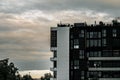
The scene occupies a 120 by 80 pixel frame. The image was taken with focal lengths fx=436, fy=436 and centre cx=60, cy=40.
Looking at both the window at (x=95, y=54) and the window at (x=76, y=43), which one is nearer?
the window at (x=95, y=54)

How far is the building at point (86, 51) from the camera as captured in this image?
142 meters

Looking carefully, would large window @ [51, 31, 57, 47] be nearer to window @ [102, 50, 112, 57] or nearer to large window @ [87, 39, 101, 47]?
large window @ [87, 39, 101, 47]

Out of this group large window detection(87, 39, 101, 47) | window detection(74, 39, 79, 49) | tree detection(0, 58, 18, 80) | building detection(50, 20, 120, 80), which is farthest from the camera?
window detection(74, 39, 79, 49)

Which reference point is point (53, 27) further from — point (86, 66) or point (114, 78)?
point (114, 78)

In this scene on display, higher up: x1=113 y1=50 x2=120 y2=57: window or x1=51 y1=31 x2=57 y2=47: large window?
x1=51 y1=31 x2=57 y2=47: large window

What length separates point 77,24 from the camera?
14900 centimetres

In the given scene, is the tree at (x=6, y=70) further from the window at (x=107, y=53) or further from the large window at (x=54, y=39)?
the window at (x=107, y=53)

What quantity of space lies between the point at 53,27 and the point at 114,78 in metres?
27.0

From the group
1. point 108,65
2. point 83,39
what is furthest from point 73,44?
point 108,65

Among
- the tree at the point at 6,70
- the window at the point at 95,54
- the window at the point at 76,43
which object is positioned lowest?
the tree at the point at 6,70

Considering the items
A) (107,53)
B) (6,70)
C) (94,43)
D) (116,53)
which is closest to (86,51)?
(94,43)

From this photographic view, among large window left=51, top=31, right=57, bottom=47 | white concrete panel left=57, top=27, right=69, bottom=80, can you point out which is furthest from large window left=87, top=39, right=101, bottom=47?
large window left=51, top=31, right=57, bottom=47

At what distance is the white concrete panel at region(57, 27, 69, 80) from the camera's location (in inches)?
5694

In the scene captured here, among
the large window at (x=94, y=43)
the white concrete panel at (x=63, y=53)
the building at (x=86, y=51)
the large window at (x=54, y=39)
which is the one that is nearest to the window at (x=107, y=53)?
the building at (x=86, y=51)
